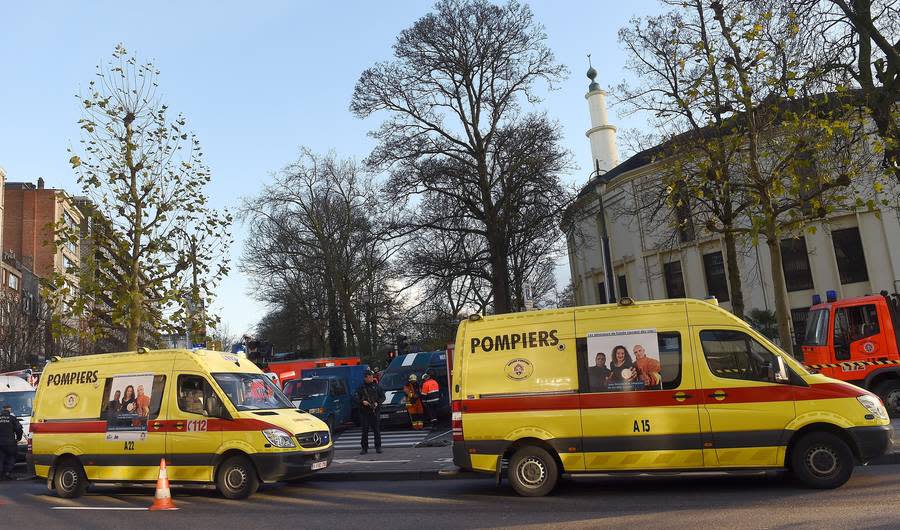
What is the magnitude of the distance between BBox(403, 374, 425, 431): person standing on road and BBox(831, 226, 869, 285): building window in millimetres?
25715

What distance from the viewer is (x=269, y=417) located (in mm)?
11625

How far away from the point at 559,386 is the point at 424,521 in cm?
266

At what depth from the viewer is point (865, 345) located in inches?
617

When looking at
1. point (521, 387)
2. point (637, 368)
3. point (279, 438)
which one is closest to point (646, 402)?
point (637, 368)

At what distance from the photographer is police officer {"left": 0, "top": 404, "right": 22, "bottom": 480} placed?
15.8 m

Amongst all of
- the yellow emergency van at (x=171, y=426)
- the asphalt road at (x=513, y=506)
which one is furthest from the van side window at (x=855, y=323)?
the yellow emergency van at (x=171, y=426)

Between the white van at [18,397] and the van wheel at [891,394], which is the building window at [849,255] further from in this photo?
the white van at [18,397]

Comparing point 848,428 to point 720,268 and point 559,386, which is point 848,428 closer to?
point 559,386

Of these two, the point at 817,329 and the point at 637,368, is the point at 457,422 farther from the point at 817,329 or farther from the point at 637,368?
the point at 817,329

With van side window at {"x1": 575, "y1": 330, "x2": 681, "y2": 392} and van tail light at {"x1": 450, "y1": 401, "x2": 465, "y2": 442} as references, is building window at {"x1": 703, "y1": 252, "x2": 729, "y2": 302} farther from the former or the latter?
van tail light at {"x1": 450, "y1": 401, "x2": 465, "y2": 442}

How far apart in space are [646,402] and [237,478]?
657 cm

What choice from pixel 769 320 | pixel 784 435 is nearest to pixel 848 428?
pixel 784 435

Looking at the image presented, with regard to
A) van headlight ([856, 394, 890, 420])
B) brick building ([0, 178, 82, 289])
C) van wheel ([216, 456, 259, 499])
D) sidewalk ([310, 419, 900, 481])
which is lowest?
sidewalk ([310, 419, 900, 481])

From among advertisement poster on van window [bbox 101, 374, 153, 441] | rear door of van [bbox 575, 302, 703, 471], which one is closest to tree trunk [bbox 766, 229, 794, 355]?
rear door of van [bbox 575, 302, 703, 471]
